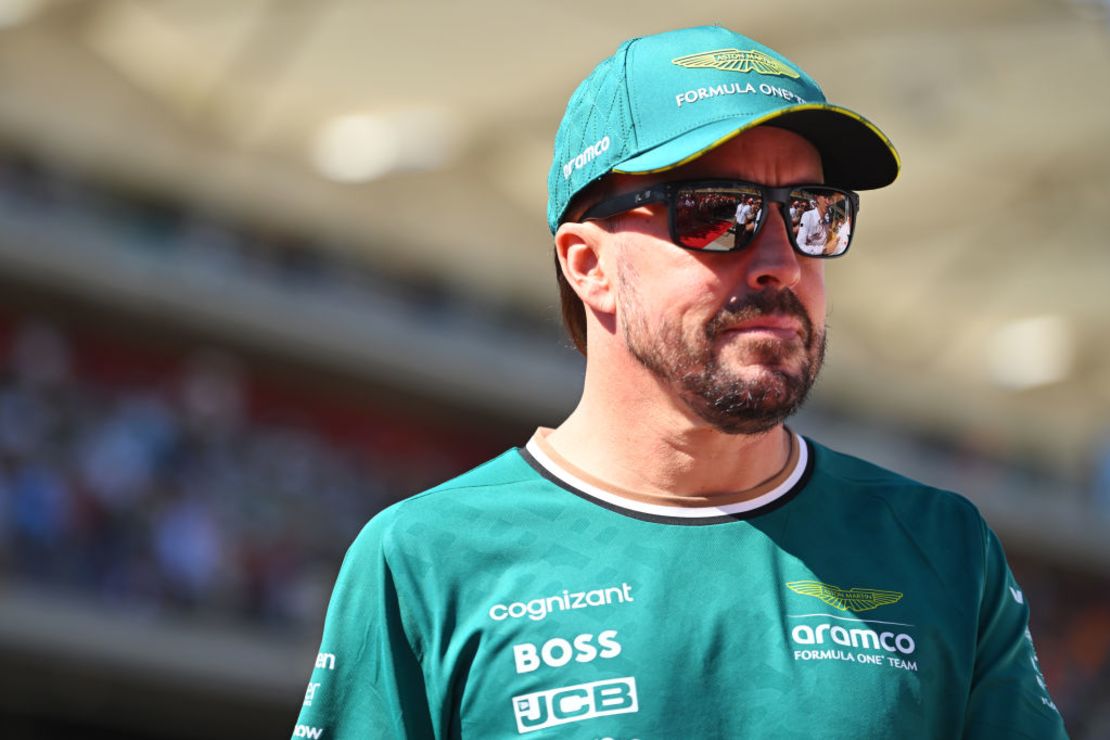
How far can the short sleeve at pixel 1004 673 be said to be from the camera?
2.05 metres

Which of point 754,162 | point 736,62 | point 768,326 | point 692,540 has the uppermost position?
point 736,62

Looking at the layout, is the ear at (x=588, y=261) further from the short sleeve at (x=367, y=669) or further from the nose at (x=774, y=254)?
the short sleeve at (x=367, y=669)

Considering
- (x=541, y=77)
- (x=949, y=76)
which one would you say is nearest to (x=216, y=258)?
(x=541, y=77)

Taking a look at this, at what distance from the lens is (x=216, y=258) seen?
1717 cm

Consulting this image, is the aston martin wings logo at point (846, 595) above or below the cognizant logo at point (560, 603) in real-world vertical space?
below

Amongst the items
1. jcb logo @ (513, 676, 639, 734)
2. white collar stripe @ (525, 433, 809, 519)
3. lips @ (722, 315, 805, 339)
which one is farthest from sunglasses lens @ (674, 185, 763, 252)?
jcb logo @ (513, 676, 639, 734)

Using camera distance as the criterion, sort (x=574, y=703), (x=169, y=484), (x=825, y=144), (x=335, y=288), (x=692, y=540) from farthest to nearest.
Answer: (x=335, y=288) → (x=169, y=484) → (x=825, y=144) → (x=692, y=540) → (x=574, y=703)

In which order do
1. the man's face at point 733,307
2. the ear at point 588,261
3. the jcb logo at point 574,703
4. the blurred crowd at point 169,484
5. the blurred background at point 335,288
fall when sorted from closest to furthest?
the jcb logo at point 574,703, the man's face at point 733,307, the ear at point 588,261, the blurred crowd at point 169,484, the blurred background at point 335,288

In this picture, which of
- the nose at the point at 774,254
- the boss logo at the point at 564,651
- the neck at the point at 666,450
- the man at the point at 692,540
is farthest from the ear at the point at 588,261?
the boss logo at the point at 564,651

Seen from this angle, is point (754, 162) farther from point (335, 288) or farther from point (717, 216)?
point (335, 288)

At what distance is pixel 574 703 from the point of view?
1975 mm

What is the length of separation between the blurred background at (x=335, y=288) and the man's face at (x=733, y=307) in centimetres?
1078

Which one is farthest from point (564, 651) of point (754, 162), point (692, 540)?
point (754, 162)

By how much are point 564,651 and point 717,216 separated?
63 cm
